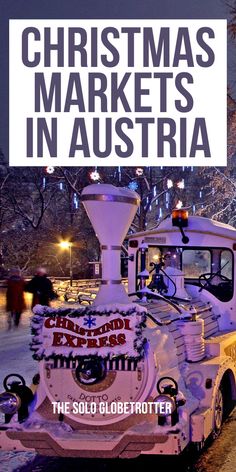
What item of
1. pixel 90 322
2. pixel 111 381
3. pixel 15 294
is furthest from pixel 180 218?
pixel 15 294

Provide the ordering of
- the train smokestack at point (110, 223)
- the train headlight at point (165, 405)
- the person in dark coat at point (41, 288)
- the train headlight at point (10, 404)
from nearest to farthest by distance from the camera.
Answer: the train headlight at point (165, 405), the train headlight at point (10, 404), the train smokestack at point (110, 223), the person in dark coat at point (41, 288)

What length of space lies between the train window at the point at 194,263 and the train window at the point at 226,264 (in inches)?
8.6

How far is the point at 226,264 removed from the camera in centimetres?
854

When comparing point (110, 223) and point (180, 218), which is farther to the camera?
point (180, 218)

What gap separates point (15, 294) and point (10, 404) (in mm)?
9533

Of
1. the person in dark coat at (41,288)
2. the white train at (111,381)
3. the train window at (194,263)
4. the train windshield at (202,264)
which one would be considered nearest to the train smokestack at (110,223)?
the white train at (111,381)

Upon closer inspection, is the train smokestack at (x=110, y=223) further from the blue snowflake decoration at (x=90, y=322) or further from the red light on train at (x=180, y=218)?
the red light on train at (x=180, y=218)

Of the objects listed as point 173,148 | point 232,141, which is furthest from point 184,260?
point 232,141

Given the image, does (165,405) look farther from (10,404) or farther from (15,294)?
(15,294)

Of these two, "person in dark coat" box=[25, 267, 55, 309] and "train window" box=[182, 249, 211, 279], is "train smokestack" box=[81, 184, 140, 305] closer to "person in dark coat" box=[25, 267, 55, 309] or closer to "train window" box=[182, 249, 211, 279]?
"train window" box=[182, 249, 211, 279]

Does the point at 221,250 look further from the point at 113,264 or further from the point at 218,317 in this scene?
the point at 113,264

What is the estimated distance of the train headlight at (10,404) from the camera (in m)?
5.34

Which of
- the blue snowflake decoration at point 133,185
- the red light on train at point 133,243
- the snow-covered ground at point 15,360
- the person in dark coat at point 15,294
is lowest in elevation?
the snow-covered ground at point 15,360

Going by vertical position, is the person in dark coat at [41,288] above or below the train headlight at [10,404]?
above
